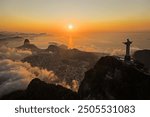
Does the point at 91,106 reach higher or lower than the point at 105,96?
higher

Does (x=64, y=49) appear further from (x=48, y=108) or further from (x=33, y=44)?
(x=48, y=108)

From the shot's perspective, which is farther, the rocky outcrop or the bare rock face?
the rocky outcrop

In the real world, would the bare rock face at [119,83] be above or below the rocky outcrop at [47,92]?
above

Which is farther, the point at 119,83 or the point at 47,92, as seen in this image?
the point at 47,92

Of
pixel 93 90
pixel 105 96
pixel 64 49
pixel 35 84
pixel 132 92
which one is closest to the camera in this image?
pixel 132 92

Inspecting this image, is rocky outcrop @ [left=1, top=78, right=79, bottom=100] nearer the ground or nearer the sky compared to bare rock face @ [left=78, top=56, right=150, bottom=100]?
nearer the ground

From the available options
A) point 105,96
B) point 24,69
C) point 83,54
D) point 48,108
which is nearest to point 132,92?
point 105,96

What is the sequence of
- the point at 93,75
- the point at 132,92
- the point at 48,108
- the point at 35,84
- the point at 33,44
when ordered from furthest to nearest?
the point at 33,44 → the point at 35,84 → the point at 93,75 → the point at 132,92 → the point at 48,108

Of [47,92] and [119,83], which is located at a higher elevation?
[119,83]
